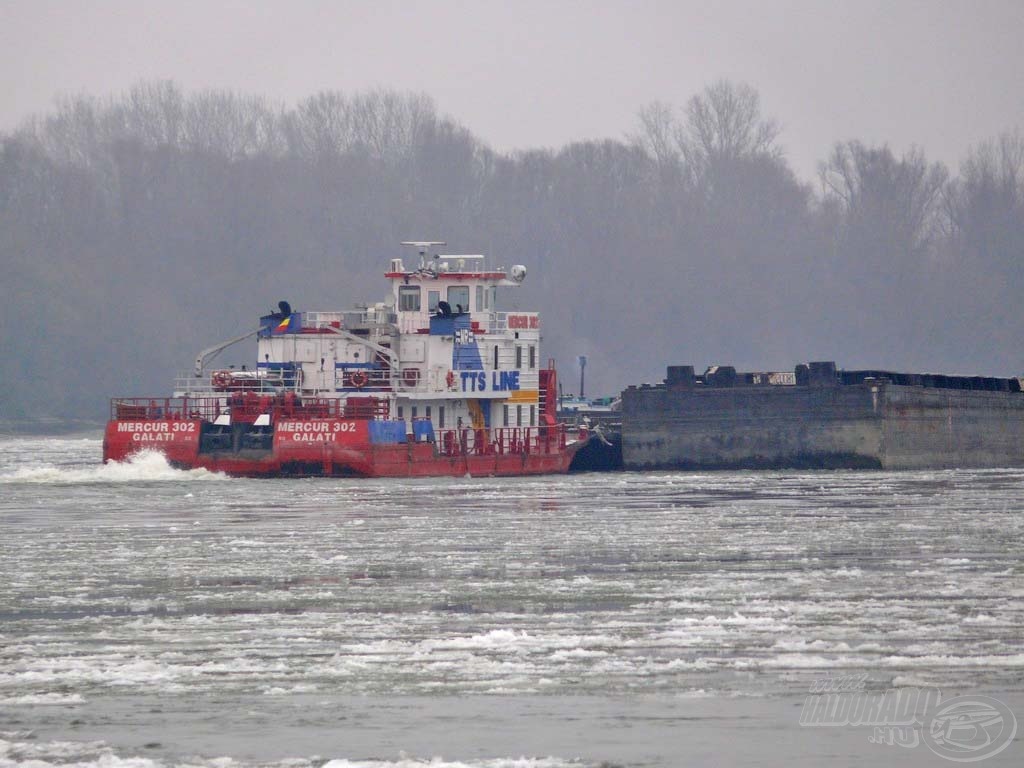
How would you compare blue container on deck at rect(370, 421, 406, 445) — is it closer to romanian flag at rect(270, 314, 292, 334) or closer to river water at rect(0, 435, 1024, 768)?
romanian flag at rect(270, 314, 292, 334)

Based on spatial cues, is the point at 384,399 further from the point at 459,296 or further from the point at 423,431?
the point at 459,296

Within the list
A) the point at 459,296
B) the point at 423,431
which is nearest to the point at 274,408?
the point at 423,431

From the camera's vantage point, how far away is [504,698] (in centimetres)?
1566

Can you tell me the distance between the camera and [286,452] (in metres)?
45.2

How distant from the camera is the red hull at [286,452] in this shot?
45219 mm

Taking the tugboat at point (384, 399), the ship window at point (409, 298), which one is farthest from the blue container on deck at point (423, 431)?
the ship window at point (409, 298)

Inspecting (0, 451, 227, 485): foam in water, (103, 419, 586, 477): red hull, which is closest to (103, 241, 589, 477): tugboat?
(103, 419, 586, 477): red hull

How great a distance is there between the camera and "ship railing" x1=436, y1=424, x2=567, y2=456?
49.3 metres

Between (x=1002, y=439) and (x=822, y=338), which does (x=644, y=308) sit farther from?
(x=1002, y=439)

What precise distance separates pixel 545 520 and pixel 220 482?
13851mm

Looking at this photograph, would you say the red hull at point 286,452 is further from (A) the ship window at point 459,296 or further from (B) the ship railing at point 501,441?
(A) the ship window at point 459,296
